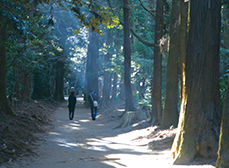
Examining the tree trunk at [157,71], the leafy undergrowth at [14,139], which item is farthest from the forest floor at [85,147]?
the tree trunk at [157,71]

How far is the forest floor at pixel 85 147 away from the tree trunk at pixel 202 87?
0.38 metres

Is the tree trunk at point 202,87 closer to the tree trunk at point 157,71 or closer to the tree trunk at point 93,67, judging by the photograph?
the tree trunk at point 157,71

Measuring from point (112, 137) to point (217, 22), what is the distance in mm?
8261

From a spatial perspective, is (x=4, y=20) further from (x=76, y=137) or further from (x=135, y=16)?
(x=135, y=16)

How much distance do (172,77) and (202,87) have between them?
4.63 m

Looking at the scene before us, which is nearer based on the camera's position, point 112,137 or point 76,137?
point 76,137

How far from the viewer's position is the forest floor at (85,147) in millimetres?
7295

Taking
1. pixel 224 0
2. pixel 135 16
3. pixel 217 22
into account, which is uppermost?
pixel 135 16

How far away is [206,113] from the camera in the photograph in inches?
255

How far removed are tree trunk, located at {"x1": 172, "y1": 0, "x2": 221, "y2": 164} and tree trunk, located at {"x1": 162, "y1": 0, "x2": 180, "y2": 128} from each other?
4.39 metres

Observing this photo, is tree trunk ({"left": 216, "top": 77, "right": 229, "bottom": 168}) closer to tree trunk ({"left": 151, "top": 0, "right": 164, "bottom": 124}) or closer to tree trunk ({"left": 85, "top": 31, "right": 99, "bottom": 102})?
tree trunk ({"left": 151, "top": 0, "right": 164, "bottom": 124})

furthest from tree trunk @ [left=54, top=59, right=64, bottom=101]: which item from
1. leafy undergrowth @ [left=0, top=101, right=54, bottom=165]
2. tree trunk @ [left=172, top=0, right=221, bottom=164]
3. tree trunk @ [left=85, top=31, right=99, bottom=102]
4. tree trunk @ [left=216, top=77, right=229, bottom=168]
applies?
tree trunk @ [left=216, top=77, right=229, bottom=168]

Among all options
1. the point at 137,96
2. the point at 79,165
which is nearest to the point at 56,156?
the point at 79,165

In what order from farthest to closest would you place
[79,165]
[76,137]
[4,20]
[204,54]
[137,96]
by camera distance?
[137,96], [76,137], [4,20], [79,165], [204,54]
